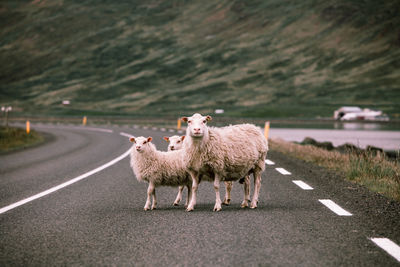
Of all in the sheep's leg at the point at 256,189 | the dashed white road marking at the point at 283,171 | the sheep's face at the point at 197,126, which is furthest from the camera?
the dashed white road marking at the point at 283,171

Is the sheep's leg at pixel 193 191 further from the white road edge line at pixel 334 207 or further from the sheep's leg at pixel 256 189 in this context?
the white road edge line at pixel 334 207

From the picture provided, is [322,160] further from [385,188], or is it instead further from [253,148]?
[253,148]

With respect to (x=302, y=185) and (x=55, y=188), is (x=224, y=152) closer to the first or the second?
(x=302, y=185)

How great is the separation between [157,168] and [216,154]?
3.20 feet

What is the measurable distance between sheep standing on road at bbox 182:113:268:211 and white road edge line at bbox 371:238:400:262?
2471mm

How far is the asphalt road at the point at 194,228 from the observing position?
506 cm

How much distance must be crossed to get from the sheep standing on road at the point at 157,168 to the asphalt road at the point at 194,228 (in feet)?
1.27

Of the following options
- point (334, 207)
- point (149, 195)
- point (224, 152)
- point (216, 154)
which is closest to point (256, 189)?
point (224, 152)

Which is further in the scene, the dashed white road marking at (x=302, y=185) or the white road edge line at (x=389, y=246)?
the dashed white road marking at (x=302, y=185)

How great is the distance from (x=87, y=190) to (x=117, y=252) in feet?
15.5

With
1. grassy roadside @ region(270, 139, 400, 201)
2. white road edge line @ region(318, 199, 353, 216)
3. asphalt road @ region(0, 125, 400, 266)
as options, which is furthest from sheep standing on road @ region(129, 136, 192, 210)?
grassy roadside @ region(270, 139, 400, 201)

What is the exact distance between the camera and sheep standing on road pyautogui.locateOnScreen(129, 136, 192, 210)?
809 centimetres

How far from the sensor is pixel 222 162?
25.3 feet

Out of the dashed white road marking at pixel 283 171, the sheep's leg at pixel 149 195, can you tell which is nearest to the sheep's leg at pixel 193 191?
the sheep's leg at pixel 149 195
